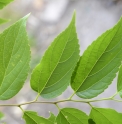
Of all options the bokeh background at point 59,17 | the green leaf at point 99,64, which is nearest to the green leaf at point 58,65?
the green leaf at point 99,64

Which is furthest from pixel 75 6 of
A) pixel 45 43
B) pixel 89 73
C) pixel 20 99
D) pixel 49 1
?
pixel 89 73

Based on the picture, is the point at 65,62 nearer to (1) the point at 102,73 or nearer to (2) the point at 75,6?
(1) the point at 102,73

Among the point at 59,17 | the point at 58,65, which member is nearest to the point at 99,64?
the point at 58,65

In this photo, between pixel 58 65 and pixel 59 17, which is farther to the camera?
pixel 59 17

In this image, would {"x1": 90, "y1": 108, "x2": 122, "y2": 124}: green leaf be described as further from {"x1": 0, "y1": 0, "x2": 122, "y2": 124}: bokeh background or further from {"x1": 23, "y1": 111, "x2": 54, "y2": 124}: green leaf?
{"x1": 0, "y1": 0, "x2": 122, "y2": 124}: bokeh background

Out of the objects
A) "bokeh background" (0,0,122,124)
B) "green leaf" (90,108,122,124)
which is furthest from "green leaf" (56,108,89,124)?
"bokeh background" (0,0,122,124)

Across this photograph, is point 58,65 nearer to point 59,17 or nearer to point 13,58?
point 13,58

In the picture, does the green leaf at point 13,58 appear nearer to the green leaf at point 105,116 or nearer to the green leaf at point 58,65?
the green leaf at point 58,65
